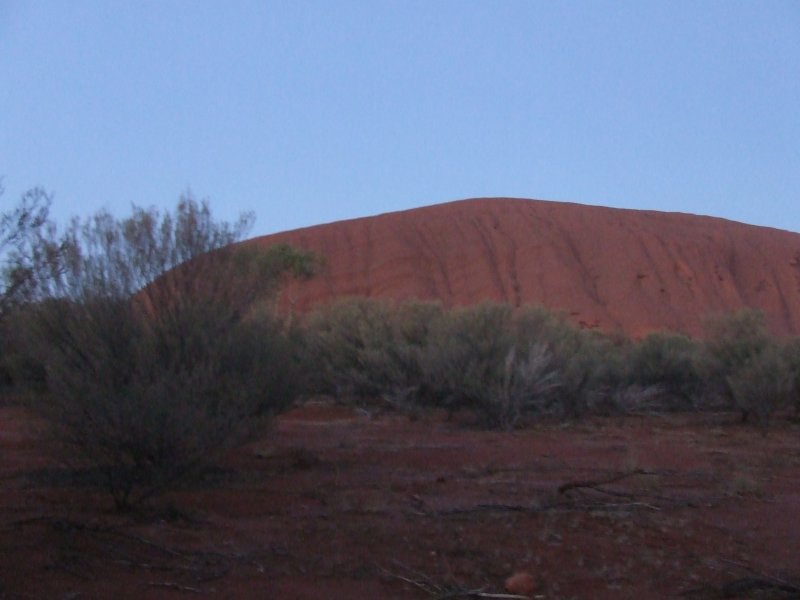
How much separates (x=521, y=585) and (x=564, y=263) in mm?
56922

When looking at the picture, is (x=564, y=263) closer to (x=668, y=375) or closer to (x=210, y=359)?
(x=668, y=375)

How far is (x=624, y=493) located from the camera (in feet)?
39.8

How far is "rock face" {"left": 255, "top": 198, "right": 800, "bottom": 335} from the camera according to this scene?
196ft

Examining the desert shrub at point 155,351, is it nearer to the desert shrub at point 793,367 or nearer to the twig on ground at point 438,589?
the twig on ground at point 438,589

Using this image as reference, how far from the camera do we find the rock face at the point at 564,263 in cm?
5962

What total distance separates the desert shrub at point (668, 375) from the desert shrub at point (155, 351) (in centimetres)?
1636

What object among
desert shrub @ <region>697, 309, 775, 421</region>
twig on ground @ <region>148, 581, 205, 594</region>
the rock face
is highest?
the rock face

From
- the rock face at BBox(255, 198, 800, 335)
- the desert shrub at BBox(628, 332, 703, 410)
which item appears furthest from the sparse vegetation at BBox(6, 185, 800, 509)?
the rock face at BBox(255, 198, 800, 335)

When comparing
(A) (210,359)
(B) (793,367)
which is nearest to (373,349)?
(B) (793,367)

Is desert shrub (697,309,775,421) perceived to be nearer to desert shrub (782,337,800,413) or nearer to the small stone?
desert shrub (782,337,800,413)

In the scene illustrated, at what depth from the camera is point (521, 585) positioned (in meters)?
7.69

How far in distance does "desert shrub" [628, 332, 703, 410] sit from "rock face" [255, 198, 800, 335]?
25.6m

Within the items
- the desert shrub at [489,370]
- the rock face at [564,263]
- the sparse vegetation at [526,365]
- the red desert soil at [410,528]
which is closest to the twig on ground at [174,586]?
the red desert soil at [410,528]

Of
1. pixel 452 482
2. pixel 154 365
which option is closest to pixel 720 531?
pixel 452 482
